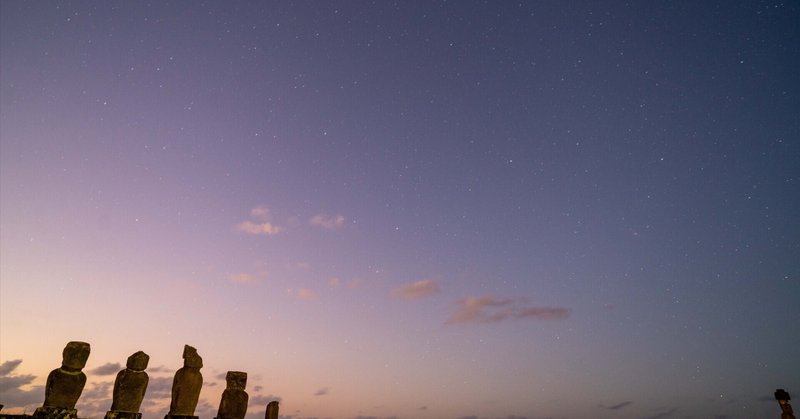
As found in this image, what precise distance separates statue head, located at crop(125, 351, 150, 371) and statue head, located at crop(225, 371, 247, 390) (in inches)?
107

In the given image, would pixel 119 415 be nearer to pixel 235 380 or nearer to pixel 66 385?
pixel 66 385

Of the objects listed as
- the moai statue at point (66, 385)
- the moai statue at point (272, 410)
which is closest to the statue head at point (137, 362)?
the moai statue at point (66, 385)

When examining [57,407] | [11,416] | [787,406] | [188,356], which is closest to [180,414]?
[188,356]

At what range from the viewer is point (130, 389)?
37.8 feet

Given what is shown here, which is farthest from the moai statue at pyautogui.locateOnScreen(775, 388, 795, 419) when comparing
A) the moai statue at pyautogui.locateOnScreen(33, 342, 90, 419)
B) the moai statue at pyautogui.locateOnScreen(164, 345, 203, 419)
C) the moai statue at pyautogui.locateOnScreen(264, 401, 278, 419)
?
the moai statue at pyautogui.locateOnScreen(33, 342, 90, 419)

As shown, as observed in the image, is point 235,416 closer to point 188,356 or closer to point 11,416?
point 188,356

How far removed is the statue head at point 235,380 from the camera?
13.9 m

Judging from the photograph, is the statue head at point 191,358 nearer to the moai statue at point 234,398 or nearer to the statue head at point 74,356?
the moai statue at point 234,398

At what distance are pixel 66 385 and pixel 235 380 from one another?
448 cm

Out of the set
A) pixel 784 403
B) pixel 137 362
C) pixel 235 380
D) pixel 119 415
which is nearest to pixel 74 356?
pixel 137 362

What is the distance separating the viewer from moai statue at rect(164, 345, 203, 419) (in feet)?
40.4

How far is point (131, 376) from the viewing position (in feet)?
38.3

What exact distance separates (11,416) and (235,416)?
18.2 ft

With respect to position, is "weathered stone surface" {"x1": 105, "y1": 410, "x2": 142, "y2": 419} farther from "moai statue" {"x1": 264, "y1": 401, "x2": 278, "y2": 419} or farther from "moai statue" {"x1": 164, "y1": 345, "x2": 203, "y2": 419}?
"moai statue" {"x1": 264, "y1": 401, "x2": 278, "y2": 419}
